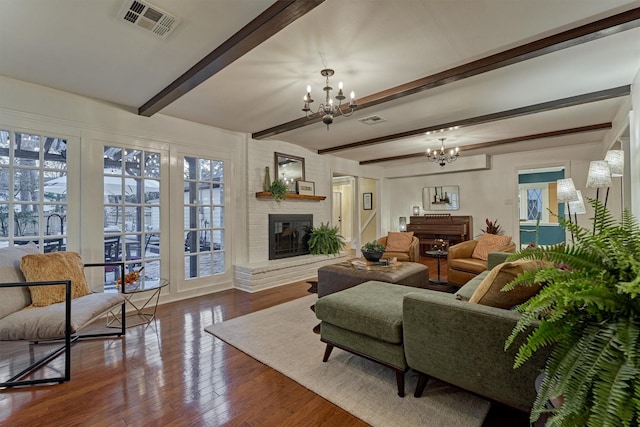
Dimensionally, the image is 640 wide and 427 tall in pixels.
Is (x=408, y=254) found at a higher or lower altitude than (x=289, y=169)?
lower

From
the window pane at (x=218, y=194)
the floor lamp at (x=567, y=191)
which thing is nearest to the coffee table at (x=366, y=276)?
the floor lamp at (x=567, y=191)

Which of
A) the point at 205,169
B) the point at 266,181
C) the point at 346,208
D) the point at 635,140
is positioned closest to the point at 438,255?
the point at 635,140

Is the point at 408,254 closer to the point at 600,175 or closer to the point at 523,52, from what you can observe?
the point at 600,175

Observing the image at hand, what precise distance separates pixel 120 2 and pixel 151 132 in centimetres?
220

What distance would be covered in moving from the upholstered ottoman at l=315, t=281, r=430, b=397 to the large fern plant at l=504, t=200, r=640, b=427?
95 cm

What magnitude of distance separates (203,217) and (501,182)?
6.45 metres

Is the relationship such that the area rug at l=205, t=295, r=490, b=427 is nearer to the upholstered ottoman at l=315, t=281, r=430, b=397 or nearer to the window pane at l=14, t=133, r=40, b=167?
the upholstered ottoman at l=315, t=281, r=430, b=397

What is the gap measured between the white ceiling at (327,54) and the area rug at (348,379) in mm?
2450

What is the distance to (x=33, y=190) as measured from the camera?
3.04 m

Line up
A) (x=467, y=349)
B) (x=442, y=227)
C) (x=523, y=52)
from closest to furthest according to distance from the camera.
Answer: (x=467, y=349) → (x=523, y=52) → (x=442, y=227)

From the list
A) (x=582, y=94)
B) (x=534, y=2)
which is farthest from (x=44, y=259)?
(x=582, y=94)

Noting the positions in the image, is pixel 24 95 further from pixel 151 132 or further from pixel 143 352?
pixel 143 352

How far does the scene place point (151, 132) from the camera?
386 cm

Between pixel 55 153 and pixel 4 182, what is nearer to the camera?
pixel 4 182
